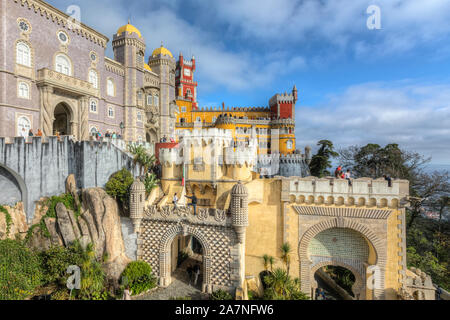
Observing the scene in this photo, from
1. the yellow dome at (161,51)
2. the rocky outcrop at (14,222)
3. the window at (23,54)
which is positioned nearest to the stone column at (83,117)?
the window at (23,54)

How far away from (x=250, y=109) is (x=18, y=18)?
145 feet

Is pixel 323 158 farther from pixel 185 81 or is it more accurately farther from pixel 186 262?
pixel 185 81

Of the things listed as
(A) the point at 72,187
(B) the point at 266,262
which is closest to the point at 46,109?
(A) the point at 72,187

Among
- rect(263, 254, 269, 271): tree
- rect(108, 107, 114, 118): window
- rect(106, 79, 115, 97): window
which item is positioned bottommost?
rect(263, 254, 269, 271): tree

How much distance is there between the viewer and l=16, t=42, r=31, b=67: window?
803 inches

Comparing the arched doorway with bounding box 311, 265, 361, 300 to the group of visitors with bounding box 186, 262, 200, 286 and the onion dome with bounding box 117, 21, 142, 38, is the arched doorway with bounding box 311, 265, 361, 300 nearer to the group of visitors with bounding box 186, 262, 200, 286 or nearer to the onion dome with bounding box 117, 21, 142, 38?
the group of visitors with bounding box 186, 262, 200, 286

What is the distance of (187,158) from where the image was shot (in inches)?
750

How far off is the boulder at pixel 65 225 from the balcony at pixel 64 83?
13.0 m

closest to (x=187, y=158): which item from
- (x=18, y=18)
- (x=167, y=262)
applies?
(x=167, y=262)

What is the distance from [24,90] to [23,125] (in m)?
3.26

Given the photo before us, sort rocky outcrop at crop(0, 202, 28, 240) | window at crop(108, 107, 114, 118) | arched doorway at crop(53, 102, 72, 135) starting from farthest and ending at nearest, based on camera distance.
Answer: window at crop(108, 107, 114, 118) < arched doorway at crop(53, 102, 72, 135) < rocky outcrop at crop(0, 202, 28, 240)

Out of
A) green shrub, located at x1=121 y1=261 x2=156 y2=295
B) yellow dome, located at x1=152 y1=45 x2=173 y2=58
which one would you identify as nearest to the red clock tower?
yellow dome, located at x1=152 y1=45 x2=173 y2=58

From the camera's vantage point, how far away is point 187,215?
50.8 feet

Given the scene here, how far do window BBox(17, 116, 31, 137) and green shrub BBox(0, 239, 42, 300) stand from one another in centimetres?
1107
